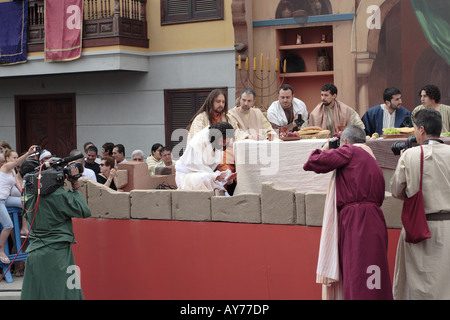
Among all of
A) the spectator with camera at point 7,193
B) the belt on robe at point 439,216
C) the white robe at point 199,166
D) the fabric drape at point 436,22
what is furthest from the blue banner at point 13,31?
the belt on robe at point 439,216

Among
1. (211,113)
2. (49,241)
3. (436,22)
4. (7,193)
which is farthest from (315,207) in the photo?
(436,22)

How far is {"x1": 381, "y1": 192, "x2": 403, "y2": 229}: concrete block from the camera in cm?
579

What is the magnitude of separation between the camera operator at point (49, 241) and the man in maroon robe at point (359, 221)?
6.99ft

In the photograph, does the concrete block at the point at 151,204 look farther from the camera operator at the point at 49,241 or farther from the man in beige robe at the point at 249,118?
the man in beige robe at the point at 249,118

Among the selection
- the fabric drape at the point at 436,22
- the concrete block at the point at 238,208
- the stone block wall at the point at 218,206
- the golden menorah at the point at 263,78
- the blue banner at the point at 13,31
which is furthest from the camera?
the blue banner at the point at 13,31

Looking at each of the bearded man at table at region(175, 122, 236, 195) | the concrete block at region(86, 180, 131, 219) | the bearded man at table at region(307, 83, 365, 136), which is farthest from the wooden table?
the bearded man at table at region(307, 83, 365, 136)

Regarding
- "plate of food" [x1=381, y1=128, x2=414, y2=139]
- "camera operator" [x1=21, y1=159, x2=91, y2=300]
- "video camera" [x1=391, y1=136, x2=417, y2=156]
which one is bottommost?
"camera operator" [x1=21, y1=159, x2=91, y2=300]

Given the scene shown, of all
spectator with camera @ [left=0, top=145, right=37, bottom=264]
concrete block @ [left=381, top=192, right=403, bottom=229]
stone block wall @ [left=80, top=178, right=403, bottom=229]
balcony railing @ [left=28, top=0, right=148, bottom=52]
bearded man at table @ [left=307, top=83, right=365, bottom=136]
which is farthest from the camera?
balcony railing @ [left=28, top=0, right=148, bottom=52]

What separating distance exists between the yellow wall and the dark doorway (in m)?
2.51

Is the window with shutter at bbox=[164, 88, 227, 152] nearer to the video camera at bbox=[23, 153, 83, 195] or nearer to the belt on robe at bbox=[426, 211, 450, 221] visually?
the video camera at bbox=[23, 153, 83, 195]

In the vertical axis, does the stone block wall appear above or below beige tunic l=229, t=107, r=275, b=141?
below

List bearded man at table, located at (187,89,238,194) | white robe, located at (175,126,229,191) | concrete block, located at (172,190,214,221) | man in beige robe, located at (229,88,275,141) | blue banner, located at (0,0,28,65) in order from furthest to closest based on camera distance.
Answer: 1. blue banner, located at (0,0,28,65)
2. man in beige robe, located at (229,88,275,141)
3. bearded man at table, located at (187,89,238,194)
4. white robe, located at (175,126,229,191)
5. concrete block, located at (172,190,214,221)

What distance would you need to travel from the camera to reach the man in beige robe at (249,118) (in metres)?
7.81

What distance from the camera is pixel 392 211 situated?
5.82 m
